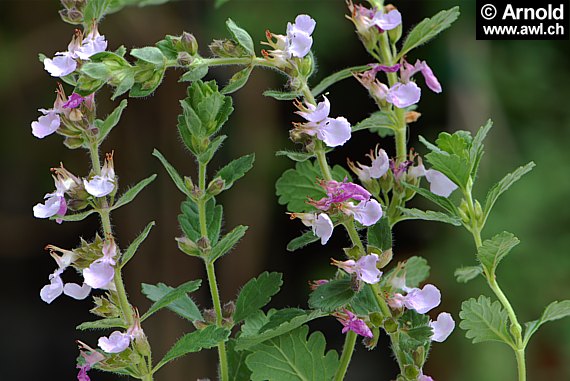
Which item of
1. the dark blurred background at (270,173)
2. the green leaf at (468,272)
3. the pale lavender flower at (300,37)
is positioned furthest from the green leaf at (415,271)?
the dark blurred background at (270,173)

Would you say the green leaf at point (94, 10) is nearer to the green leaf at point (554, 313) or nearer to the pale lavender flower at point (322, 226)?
the pale lavender flower at point (322, 226)

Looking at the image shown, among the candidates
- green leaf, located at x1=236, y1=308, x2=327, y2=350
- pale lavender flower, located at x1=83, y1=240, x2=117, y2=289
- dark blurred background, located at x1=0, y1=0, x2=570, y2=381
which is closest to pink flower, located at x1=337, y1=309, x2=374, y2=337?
green leaf, located at x1=236, y1=308, x2=327, y2=350

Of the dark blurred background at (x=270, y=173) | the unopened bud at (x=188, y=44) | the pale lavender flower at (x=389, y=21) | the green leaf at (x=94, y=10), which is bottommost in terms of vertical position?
the dark blurred background at (x=270, y=173)

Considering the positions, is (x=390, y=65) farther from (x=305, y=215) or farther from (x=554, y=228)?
(x=554, y=228)

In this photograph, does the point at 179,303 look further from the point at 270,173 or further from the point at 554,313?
the point at 270,173

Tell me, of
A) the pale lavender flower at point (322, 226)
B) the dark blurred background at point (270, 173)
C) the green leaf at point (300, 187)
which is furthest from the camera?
the dark blurred background at point (270, 173)

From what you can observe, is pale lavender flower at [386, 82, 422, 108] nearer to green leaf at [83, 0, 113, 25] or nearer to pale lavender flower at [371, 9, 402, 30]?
pale lavender flower at [371, 9, 402, 30]

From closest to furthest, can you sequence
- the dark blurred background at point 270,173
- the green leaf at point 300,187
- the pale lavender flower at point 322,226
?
the pale lavender flower at point 322,226, the green leaf at point 300,187, the dark blurred background at point 270,173
